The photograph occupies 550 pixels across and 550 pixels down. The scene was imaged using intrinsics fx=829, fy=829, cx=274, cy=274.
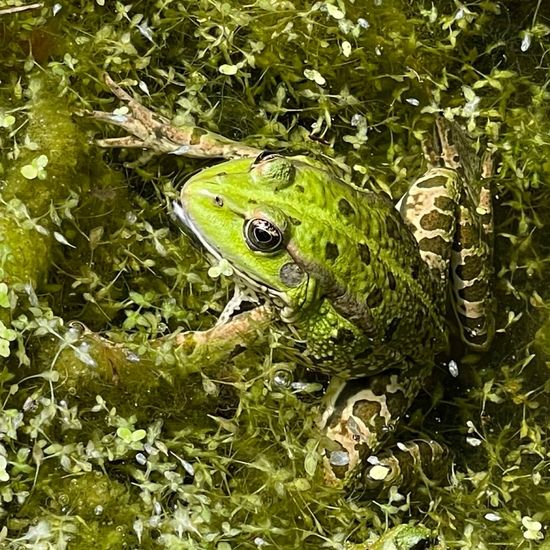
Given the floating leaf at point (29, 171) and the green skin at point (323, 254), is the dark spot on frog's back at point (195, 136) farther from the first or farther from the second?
the floating leaf at point (29, 171)

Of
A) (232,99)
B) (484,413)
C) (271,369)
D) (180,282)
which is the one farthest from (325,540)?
(232,99)

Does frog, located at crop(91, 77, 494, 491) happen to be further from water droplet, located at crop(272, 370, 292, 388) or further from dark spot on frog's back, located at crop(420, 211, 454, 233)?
water droplet, located at crop(272, 370, 292, 388)

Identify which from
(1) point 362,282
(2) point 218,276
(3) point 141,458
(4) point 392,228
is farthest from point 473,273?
(3) point 141,458

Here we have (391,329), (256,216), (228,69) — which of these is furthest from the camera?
(228,69)

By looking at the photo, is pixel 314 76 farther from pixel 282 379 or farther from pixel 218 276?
pixel 282 379

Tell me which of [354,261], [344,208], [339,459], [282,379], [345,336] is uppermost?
[344,208]
